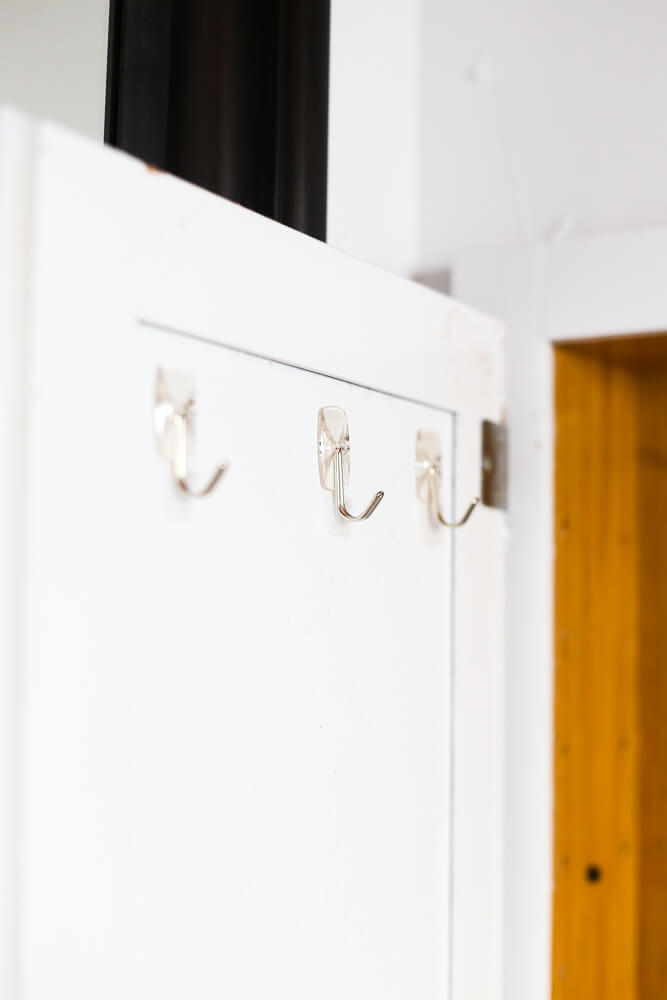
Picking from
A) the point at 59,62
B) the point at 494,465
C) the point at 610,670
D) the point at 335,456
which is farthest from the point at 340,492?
the point at 610,670

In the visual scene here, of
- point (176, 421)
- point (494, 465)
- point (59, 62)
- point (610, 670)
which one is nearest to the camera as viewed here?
point (176, 421)

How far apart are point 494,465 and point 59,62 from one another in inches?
21.2

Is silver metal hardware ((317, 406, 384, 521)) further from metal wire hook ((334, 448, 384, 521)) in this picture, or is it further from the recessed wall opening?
the recessed wall opening

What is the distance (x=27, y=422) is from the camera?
0.49m

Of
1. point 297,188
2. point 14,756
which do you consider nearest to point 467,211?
point 297,188

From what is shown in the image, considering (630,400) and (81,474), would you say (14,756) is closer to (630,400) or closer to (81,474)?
(81,474)

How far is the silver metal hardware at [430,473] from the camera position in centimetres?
83

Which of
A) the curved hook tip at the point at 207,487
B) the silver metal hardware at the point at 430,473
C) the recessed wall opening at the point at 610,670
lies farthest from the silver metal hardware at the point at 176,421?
the recessed wall opening at the point at 610,670

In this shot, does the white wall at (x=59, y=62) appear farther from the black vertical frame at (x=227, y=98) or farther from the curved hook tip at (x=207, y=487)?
the curved hook tip at (x=207, y=487)

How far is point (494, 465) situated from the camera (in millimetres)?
969

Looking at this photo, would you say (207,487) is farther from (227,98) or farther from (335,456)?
(227,98)

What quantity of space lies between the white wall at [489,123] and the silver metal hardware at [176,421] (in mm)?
413

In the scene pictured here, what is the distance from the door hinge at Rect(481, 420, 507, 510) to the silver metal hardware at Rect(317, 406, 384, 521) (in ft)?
0.85

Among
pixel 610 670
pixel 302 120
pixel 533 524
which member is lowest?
pixel 610 670
